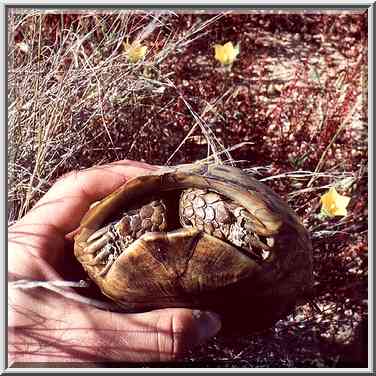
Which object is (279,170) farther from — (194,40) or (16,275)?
(16,275)

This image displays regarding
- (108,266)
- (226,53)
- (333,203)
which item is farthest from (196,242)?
(226,53)

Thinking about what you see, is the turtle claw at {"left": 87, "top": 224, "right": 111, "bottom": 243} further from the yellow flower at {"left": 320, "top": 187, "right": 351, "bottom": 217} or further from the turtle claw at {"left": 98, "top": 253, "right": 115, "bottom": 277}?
the yellow flower at {"left": 320, "top": 187, "right": 351, "bottom": 217}

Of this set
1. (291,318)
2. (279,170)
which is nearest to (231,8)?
(279,170)

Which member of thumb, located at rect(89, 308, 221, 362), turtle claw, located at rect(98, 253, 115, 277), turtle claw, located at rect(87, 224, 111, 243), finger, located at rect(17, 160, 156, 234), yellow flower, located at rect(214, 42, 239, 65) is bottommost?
thumb, located at rect(89, 308, 221, 362)

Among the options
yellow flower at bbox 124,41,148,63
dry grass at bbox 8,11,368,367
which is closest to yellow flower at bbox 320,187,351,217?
dry grass at bbox 8,11,368,367

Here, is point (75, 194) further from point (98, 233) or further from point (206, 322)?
point (206, 322)

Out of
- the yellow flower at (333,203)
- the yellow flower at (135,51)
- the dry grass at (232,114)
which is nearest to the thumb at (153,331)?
the dry grass at (232,114)
